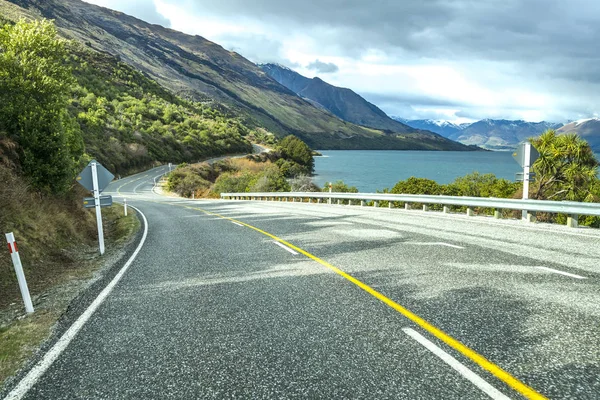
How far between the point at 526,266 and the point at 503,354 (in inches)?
159

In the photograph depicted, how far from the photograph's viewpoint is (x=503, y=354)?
375 cm

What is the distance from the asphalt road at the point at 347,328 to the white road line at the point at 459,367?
0.05ft

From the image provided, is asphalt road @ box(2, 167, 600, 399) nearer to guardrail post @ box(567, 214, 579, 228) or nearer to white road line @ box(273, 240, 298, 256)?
white road line @ box(273, 240, 298, 256)

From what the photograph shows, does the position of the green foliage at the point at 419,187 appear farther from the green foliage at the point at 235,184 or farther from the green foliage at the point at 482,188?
the green foliage at the point at 235,184

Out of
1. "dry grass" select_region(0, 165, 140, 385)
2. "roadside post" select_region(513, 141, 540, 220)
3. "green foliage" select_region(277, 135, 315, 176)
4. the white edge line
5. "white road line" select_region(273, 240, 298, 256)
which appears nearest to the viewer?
the white edge line

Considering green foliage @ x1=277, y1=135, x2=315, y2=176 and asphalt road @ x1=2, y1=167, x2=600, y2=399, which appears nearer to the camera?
asphalt road @ x1=2, y1=167, x2=600, y2=399

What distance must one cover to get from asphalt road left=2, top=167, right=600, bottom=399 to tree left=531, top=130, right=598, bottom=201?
14622 mm

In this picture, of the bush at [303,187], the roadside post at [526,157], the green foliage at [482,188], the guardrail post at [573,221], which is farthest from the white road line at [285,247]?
the bush at [303,187]

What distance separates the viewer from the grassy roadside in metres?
4.40

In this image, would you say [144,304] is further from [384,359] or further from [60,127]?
[60,127]

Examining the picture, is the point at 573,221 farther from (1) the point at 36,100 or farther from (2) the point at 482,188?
(2) the point at 482,188

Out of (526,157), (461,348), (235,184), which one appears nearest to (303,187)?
(235,184)

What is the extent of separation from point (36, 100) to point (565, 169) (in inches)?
978

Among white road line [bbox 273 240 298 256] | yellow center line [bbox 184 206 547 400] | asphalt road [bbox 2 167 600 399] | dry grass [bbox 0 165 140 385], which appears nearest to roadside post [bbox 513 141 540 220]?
asphalt road [bbox 2 167 600 399]
